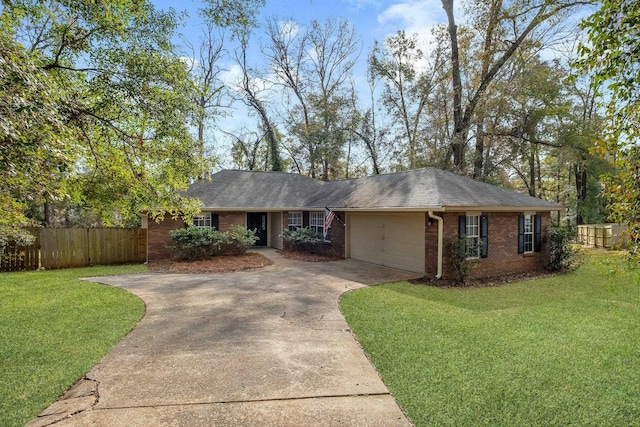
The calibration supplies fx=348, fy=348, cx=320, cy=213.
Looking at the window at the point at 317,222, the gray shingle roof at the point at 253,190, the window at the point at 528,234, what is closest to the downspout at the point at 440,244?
the window at the point at 528,234

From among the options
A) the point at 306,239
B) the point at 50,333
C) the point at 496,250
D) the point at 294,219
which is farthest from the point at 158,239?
the point at 496,250

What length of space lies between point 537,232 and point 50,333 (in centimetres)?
1476

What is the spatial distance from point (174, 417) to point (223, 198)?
14.4 metres

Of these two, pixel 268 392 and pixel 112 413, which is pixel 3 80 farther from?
pixel 268 392

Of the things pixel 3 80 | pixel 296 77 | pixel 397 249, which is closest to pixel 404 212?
pixel 397 249

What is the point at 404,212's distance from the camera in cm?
1217

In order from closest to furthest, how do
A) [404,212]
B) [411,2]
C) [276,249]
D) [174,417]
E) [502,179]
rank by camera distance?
1. [174,417]
2. [404,212]
3. [411,2]
4. [276,249]
5. [502,179]

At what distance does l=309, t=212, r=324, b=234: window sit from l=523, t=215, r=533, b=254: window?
862cm

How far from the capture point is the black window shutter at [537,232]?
13.1 metres

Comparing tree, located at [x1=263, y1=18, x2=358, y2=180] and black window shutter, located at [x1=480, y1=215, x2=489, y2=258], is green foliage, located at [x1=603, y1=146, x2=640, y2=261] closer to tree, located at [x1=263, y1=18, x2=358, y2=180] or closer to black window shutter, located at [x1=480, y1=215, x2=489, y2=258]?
black window shutter, located at [x1=480, y1=215, x2=489, y2=258]

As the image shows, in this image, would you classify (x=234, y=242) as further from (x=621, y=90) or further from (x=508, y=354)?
(x=621, y=90)

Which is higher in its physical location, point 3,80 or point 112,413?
point 3,80

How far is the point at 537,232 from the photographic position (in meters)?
13.2

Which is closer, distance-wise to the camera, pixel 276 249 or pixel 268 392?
pixel 268 392
